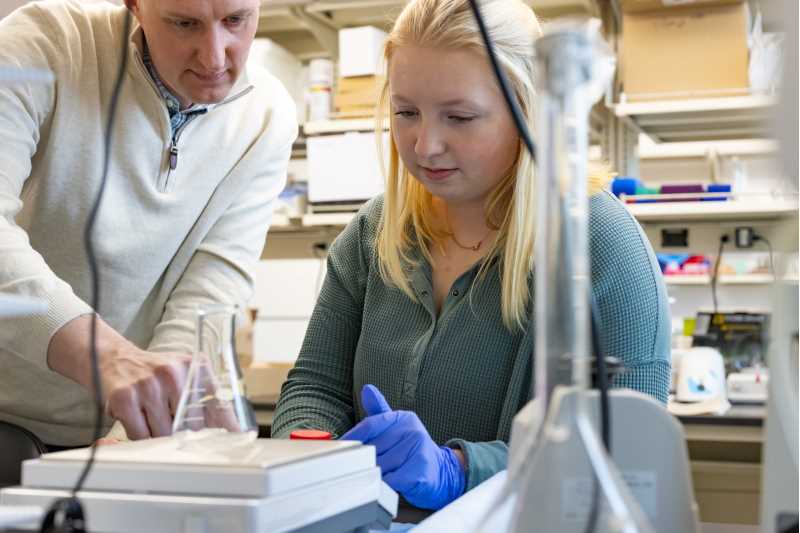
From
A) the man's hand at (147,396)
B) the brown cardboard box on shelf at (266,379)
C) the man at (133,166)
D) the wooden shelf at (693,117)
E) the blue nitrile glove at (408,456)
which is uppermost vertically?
the wooden shelf at (693,117)

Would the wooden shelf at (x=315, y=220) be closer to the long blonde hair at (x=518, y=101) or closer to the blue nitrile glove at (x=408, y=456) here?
the long blonde hair at (x=518, y=101)

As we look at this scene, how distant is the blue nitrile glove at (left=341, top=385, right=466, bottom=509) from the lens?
1.06 metres

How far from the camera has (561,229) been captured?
55cm

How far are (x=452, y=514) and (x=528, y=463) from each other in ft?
0.95

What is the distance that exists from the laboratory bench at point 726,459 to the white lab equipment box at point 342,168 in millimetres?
954

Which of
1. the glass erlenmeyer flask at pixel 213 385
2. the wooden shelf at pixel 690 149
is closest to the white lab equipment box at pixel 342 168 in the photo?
the wooden shelf at pixel 690 149

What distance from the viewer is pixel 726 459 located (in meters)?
2.89

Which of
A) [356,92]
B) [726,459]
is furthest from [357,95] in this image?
[726,459]

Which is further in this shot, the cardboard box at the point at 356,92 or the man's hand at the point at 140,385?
the cardboard box at the point at 356,92

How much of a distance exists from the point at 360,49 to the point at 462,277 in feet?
7.95

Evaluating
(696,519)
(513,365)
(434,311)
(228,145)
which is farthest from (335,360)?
(696,519)

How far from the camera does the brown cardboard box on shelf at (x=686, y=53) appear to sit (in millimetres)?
3205

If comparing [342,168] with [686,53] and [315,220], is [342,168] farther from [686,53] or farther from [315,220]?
[686,53]

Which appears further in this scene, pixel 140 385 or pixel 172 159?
pixel 172 159
